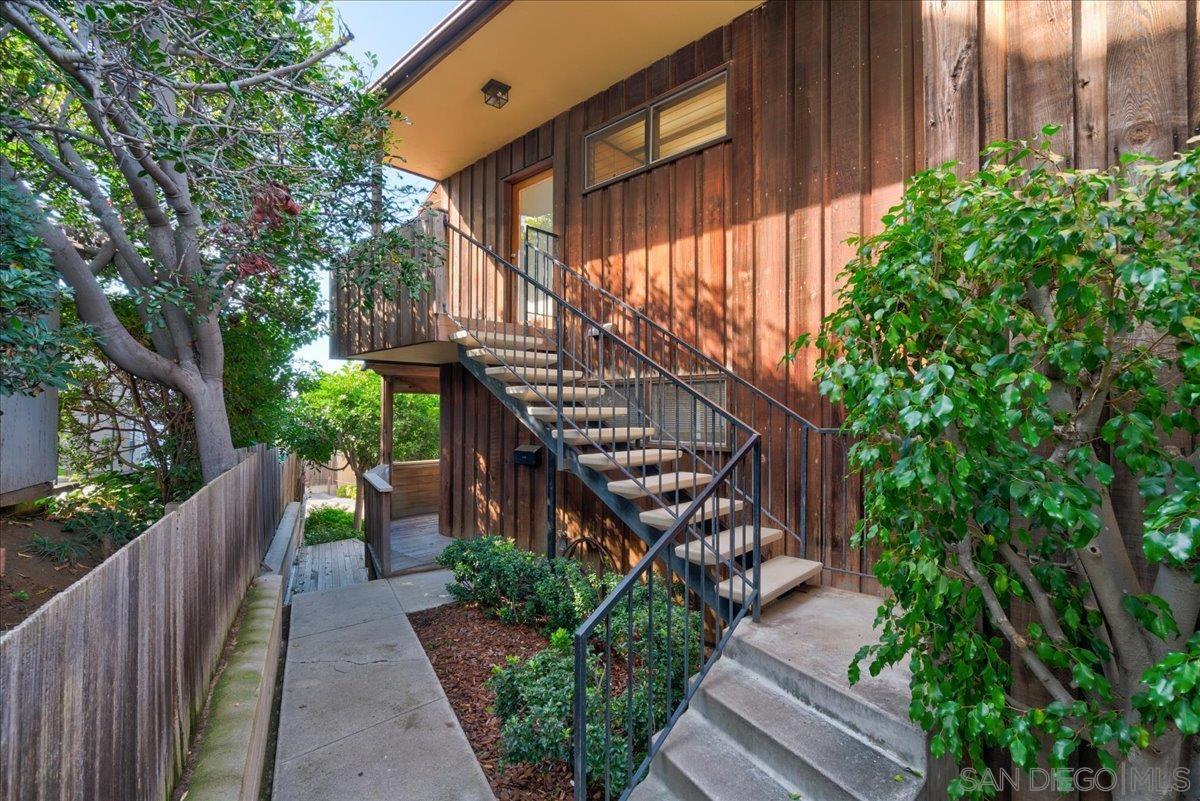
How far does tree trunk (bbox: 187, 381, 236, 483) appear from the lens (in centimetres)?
391

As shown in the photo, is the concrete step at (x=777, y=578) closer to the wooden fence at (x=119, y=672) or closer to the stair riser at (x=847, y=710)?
the stair riser at (x=847, y=710)

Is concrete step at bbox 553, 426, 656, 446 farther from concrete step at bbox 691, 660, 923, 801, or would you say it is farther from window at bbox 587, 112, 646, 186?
window at bbox 587, 112, 646, 186

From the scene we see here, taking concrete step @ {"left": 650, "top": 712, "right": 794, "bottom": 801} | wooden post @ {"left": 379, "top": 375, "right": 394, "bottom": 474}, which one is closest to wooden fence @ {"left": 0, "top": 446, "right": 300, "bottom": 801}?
concrete step @ {"left": 650, "top": 712, "right": 794, "bottom": 801}

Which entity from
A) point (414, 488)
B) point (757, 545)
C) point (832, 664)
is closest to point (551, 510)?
point (757, 545)

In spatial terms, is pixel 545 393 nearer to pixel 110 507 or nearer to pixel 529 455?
pixel 529 455

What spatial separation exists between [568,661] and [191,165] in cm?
429

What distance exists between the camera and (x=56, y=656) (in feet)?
4.15

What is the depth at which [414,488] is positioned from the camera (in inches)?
414

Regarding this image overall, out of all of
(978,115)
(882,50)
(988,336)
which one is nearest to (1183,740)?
(988,336)

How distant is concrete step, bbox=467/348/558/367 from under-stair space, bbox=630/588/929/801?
2829 millimetres

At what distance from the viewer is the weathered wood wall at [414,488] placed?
10125mm

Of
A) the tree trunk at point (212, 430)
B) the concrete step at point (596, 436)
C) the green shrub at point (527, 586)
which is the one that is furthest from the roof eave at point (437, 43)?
the green shrub at point (527, 586)

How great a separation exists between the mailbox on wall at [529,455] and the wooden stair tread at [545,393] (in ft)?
4.36

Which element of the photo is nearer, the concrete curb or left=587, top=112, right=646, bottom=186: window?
the concrete curb
